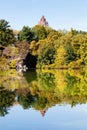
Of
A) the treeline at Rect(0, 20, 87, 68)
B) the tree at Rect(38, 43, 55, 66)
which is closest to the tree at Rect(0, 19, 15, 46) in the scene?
the treeline at Rect(0, 20, 87, 68)

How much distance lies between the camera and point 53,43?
206ft

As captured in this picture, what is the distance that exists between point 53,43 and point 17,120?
49.3m

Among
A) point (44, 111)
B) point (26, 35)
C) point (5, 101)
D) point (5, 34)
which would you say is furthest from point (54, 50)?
point (44, 111)

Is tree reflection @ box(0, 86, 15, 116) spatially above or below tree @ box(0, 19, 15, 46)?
below

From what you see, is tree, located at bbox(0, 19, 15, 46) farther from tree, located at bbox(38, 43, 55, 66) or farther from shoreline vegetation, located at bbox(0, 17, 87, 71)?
tree, located at bbox(38, 43, 55, 66)

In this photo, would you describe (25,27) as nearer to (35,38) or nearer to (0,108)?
(35,38)

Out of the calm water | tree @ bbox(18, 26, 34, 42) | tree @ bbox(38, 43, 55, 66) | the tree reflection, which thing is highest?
tree @ bbox(18, 26, 34, 42)

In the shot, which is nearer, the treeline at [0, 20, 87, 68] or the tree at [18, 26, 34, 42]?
the treeline at [0, 20, 87, 68]

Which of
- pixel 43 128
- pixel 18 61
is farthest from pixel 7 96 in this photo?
pixel 18 61

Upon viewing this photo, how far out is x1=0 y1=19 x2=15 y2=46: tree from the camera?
6775 centimetres

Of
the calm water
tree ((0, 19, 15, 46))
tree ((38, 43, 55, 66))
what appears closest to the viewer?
the calm water

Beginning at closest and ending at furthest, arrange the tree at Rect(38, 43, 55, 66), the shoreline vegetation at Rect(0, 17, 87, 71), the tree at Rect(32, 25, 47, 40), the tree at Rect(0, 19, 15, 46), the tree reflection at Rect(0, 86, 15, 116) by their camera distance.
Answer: the tree reflection at Rect(0, 86, 15, 116) → the shoreline vegetation at Rect(0, 17, 87, 71) → the tree at Rect(38, 43, 55, 66) → the tree at Rect(0, 19, 15, 46) → the tree at Rect(32, 25, 47, 40)

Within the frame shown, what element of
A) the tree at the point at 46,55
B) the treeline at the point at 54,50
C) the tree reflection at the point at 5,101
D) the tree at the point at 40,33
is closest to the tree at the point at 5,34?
the treeline at the point at 54,50

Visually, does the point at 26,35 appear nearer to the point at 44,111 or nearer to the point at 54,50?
the point at 54,50
